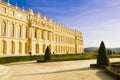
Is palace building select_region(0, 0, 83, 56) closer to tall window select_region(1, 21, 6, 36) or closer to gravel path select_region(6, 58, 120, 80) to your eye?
tall window select_region(1, 21, 6, 36)

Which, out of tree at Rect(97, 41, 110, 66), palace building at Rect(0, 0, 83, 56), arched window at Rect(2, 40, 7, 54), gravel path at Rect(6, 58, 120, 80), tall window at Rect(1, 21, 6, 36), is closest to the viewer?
gravel path at Rect(6, 58, 120, 80)

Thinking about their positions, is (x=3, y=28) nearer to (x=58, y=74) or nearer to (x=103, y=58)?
(x=103, y=58)

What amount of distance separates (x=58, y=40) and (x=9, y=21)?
3121 centimetres

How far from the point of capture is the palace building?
129 ft

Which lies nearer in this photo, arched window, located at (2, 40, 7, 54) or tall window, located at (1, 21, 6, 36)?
arched window, located at (2, 40, 7, 54)

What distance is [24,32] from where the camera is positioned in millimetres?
47031

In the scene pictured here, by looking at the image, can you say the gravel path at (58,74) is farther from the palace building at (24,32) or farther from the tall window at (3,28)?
the palace building at (24,32)

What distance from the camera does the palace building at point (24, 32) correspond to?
39375 mm

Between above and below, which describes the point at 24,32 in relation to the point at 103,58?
above

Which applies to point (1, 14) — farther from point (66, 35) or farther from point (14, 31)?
point (66, 35)

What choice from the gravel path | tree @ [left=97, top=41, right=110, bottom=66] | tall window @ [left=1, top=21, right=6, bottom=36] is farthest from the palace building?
→ tree @ [left=97, top=41, right=110, bottom=66]

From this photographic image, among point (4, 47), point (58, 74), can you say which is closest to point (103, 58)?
point (58, 74)

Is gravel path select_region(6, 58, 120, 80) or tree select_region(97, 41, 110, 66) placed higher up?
tree select_region(97, 41, 110, 66)

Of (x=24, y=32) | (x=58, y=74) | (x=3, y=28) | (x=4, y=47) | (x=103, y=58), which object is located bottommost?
(x=58, y=74)
